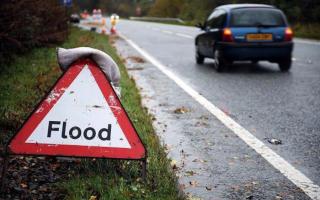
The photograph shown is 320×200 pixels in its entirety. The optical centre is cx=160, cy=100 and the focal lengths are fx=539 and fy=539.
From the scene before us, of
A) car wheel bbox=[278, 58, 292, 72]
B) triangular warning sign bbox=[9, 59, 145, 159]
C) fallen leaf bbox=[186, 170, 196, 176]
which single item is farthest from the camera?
car wheel bbox=[278, 58, 292, 72]

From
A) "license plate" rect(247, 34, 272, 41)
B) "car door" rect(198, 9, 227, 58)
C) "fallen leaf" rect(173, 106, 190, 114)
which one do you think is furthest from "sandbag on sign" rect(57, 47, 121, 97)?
"car door" rect(198, 9, 227, 58)

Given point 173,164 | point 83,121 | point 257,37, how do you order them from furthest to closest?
point 257,37
point 173,164
point 83,121

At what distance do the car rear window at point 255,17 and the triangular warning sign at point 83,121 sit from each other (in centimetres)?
909

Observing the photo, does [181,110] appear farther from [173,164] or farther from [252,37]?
[252,37]

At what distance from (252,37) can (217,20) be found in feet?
4.48

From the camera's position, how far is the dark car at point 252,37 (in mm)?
12719

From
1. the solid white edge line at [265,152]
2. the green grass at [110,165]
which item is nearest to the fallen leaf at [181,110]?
the solid white edge line at [265,152]

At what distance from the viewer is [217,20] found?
1375 cm

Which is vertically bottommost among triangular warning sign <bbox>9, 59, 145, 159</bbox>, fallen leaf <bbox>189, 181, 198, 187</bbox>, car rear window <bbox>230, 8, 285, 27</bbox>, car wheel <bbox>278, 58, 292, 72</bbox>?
car wheel <bbox>278, 58, 292, 72</bbox>

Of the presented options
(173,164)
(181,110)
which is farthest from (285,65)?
(173,164)

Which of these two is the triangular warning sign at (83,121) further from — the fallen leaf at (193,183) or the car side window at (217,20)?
the car side window at (217,20)

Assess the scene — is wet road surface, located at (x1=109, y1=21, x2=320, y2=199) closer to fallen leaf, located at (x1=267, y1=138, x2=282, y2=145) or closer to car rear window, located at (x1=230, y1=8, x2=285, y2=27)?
fallen leaf, located at (x1=267, y1=138, x2=282, y2=145)

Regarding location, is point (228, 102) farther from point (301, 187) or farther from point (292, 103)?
point (301, 187)

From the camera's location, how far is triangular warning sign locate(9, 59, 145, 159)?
4.26 metres
